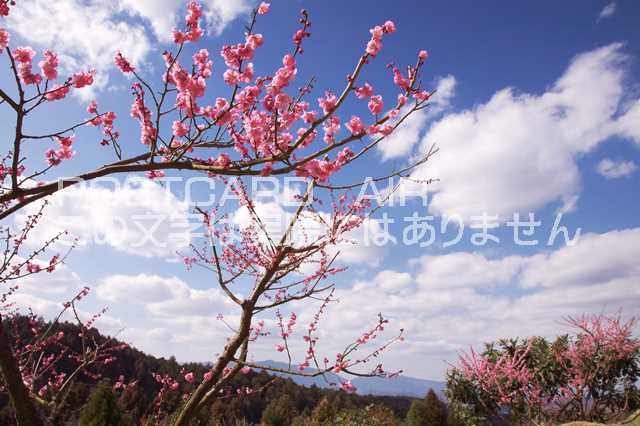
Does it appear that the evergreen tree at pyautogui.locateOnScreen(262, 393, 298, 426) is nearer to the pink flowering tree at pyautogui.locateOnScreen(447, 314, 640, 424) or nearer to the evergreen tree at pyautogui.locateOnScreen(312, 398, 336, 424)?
the evergreen tree at pyautogui.locateOnScreen(312, 398, 336, 424)

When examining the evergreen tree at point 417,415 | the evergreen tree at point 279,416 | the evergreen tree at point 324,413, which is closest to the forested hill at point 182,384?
the evergreen tree at point 279,416

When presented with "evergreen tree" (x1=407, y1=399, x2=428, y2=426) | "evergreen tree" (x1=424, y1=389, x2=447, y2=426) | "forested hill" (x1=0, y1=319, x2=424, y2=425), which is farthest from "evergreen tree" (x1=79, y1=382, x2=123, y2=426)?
"forested hill" (x1=0, y1=319, x2=424, y2=425)

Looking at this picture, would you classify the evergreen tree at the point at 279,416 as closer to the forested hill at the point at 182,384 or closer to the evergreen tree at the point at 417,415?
the evergreen tree at the point at 417,415

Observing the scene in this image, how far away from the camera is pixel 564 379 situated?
12.9 meters

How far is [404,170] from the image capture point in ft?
11.2

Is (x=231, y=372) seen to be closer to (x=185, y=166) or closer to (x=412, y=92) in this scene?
(x=185, y=166)

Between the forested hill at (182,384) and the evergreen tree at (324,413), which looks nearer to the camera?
the evergreen tree at (324,413)

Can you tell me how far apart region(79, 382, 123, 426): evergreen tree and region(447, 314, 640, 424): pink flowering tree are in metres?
11.5

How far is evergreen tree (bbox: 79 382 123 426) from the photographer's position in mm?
14336

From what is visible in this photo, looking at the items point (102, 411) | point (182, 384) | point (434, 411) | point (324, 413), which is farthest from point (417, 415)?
point (182, 384)

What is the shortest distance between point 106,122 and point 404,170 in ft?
8.24

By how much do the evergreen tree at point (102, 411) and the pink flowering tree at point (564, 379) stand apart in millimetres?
11482

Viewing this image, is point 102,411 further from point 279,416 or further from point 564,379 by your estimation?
point 564,379

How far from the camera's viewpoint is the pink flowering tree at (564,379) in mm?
11844
